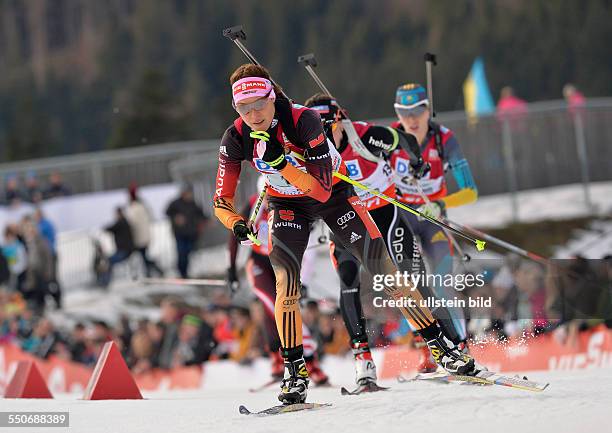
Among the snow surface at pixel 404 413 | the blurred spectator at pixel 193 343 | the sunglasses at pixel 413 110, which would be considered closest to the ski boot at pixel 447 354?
the snow surface at pixel 404 413

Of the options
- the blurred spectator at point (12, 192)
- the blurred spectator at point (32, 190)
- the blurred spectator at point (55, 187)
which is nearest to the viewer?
the blurred spectator at point (12, 192)

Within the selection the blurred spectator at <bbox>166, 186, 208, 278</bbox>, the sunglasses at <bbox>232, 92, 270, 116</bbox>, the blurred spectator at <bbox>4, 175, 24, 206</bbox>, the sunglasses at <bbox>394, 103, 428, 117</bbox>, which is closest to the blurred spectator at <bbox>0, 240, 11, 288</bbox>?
the blurred spectator at <bbox>4, 175, 24, 206</bbox>

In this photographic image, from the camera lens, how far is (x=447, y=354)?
773cm

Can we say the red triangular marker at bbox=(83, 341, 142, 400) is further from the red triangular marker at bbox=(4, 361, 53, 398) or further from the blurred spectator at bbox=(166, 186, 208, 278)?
the blurred spectator at bbox=(166, 186, 208, 278)

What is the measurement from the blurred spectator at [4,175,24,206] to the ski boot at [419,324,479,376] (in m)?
14.1

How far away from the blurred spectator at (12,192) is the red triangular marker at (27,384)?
10811mm

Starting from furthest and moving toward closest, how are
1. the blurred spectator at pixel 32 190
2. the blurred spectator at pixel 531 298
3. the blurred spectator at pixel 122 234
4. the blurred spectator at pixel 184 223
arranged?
the blurred spectator at pixel 32 190 < the blurred spectator at pixel 122 234 < the blurred spectator at pixel 184 223 < the blurred spectator at pixel 531 298

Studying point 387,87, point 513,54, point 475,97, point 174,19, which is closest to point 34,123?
point 174,19

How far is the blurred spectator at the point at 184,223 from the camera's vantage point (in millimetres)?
17250

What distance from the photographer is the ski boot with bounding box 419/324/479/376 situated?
7672 mm

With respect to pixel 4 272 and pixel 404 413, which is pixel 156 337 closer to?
pixel 4 272

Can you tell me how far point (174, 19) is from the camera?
5359 centimetres

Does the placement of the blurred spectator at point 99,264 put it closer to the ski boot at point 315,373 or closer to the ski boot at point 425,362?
the ski boot at point 315,373

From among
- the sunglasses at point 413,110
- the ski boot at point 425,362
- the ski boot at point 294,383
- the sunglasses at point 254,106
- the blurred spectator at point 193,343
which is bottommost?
the blurred spectator at point 193,343
